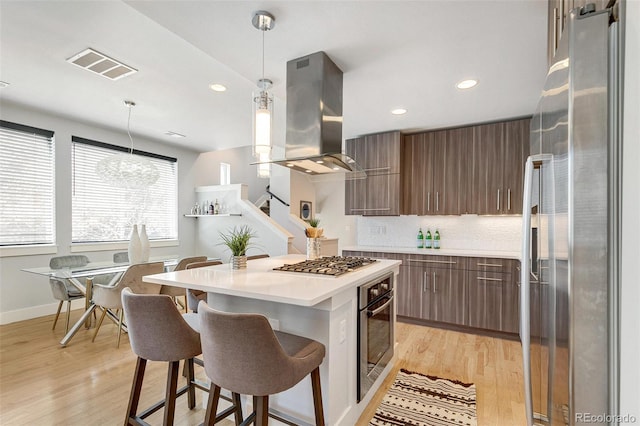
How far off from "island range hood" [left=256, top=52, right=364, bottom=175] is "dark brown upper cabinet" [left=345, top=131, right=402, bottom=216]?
179cm

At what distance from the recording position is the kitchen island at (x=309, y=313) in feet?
5.31

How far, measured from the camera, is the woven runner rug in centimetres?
199

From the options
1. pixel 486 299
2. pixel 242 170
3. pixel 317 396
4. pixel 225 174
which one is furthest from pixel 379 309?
pixel 242 170

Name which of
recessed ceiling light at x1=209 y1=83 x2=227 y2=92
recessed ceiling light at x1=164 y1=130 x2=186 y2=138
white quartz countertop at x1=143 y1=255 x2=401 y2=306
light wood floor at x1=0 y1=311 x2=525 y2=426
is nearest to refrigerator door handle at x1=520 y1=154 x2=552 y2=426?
white quartz countertop at x1=143 y1=255 x2=401 y2=306

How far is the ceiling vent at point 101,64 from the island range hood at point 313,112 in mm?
1576

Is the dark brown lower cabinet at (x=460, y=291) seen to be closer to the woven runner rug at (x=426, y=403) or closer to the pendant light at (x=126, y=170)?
the woven runner rug at (x=426, y=403)

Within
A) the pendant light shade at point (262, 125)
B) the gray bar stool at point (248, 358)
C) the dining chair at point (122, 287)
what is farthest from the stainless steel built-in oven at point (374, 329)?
the dining chair at point (122, 287)

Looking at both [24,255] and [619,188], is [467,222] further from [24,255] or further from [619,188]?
[24,255]

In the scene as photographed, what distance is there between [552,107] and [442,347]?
9.58 feet

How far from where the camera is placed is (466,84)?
2812 mm

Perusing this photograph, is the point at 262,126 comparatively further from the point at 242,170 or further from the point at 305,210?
the point at 242,170

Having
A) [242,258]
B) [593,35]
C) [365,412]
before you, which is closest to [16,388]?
[242,258]

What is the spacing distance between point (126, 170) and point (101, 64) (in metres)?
1.23

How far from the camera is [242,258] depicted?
2.29 meters
